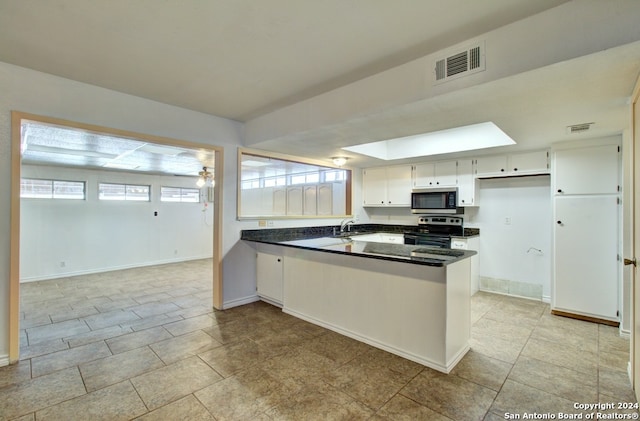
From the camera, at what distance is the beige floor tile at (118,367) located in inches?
90.4

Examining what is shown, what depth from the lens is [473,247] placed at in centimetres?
468

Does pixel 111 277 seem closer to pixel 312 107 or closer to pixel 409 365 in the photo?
pixel 312 107

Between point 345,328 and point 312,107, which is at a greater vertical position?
point 312,107

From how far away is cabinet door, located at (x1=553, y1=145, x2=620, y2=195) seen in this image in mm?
3354

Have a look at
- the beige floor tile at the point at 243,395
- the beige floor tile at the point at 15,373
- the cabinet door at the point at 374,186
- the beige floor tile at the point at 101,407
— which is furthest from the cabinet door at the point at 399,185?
the beige floor tile at the point at 15,373

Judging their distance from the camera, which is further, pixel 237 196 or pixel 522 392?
pixel 237 196

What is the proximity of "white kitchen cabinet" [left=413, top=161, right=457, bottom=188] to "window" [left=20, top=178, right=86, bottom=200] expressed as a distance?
22.7 feet

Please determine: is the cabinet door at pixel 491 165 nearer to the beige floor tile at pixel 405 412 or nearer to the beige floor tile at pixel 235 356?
the beige floor tile at pixel 405 412

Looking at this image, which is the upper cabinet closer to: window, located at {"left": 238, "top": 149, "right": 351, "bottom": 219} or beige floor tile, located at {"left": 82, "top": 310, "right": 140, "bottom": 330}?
window, located at {"left": 238, "top": 149, "right": 351, "bottom": 219}

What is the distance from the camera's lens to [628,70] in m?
1.76

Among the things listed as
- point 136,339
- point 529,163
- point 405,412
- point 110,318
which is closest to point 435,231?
point 529,163

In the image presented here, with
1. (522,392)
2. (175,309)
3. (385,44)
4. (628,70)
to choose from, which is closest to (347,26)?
(385,44)

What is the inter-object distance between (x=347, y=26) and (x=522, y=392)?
9.14 ft

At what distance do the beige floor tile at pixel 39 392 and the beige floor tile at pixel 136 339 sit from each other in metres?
0.46
